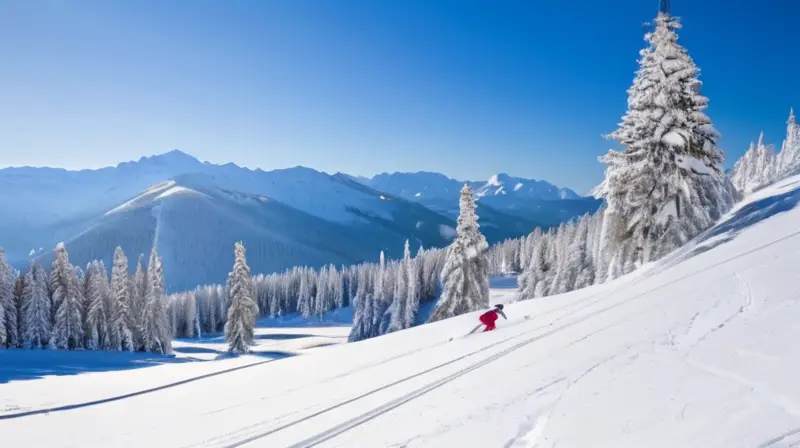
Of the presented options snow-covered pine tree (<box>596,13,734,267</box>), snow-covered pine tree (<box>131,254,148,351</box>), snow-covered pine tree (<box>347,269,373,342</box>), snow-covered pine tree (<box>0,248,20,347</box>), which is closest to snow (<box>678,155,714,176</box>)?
snow-covered pine tree (<box>596,13,734,267</box>)

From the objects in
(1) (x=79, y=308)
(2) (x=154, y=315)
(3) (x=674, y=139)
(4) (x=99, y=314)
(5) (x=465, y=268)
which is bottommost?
(2) (x=154, y=315)

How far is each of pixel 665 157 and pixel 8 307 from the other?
58.5 metres

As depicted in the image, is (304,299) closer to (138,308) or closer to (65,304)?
(138,308)

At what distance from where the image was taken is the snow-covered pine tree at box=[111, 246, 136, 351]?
161 ft

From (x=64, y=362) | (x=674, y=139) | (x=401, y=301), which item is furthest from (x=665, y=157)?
(x=401, y=301)

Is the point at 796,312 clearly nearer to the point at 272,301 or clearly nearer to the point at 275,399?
the point at 275,399

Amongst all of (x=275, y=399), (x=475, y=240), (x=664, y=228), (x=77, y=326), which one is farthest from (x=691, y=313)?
(x=77, y=326)

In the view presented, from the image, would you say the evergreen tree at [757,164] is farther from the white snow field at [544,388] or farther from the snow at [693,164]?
the white snow field at [544,388]

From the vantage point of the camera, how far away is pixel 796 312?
879 cm

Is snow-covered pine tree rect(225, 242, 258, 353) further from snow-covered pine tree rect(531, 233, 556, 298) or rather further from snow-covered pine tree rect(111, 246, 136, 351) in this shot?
snow-covered pine tree rect(531, 233, 556, 298)

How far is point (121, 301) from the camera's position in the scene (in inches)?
1948

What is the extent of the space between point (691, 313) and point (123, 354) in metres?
52.2

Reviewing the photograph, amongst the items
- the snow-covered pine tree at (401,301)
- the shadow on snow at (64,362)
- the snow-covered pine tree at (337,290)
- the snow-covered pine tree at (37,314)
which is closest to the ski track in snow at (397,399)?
the shadow on snow at (64,362)

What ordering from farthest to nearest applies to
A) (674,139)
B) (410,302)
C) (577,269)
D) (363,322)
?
(363,322) < (410,302) < (577,269) < (674,139)
